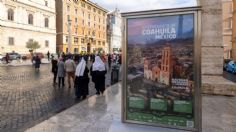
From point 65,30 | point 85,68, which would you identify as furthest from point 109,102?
point 65,30

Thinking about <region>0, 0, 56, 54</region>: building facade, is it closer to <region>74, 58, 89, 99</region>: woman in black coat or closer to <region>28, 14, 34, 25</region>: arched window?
<region>28, 14, 34, 25</region>: arched window

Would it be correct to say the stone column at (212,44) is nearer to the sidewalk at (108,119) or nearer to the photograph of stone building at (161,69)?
the sidewalk at (108,119)

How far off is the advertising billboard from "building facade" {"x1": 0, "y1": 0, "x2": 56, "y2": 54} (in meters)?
43.8

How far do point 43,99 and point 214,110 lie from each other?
550 cm

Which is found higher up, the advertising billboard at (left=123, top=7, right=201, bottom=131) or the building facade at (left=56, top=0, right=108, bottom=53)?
the building facade at (left=56, top=0, right=108, bottom=53)

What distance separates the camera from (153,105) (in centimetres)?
441

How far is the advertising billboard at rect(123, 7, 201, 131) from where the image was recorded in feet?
13.5

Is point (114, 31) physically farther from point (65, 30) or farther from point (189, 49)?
point (189, 49)

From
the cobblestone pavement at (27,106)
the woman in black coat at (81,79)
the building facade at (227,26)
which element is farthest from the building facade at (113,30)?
the woman in black coat at (81,79)

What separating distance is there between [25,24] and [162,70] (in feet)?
170

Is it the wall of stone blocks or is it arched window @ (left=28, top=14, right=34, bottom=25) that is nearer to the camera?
the wall of stone blocks

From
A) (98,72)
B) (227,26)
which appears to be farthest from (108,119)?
(227,26)

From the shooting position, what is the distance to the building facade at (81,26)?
65.6 metres

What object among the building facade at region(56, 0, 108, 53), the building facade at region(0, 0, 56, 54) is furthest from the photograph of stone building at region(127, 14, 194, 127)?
the building facade at region(56, 0, 108, 53)
